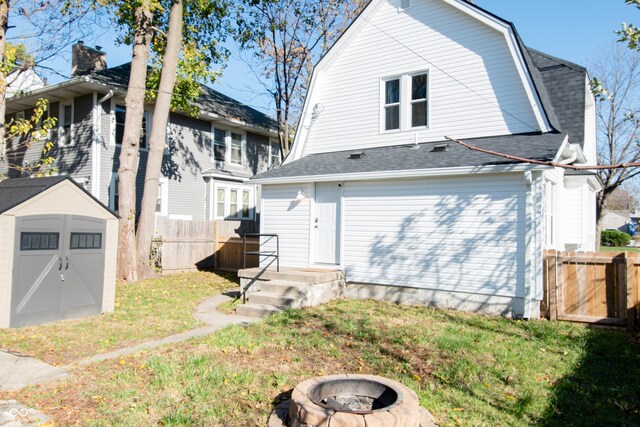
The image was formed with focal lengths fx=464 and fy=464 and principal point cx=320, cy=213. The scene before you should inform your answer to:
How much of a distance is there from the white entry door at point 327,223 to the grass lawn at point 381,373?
353cm

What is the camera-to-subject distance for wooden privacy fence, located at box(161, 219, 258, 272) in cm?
1590

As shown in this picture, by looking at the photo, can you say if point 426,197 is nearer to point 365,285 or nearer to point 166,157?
point 365,285

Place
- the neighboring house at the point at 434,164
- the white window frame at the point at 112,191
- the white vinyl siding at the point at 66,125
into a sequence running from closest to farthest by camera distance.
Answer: the neighboring house at the point at 434,164
the white window frame at the point at 112,191
the white vinyl siding at the point at 66,125

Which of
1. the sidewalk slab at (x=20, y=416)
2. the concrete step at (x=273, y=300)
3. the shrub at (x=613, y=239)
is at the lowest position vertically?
the sidewalk slab at (x=20, y=416)

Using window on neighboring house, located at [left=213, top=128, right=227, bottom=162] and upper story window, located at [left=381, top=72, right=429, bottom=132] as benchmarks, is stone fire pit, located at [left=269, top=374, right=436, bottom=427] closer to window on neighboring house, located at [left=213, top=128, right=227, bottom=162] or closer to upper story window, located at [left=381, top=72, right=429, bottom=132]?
upper story window, located at [left=381, top=72, right=429, bottom=132]

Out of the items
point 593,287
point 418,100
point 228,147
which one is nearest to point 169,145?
point 228,147

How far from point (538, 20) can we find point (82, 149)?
1546 centimetres

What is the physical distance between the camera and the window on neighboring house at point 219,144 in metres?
20.6

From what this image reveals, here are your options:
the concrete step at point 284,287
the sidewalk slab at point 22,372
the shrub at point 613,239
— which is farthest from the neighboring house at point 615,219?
the sidewalk slab at point 22,372

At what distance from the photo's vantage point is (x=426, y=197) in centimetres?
1024

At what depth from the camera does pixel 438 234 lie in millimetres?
10047

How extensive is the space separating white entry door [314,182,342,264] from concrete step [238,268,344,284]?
27.0 inches

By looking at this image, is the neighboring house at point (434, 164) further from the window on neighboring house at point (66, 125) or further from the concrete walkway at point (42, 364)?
the window on neighboring house at point (66, 125)

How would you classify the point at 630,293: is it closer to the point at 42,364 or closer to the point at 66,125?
the point at 42,364
